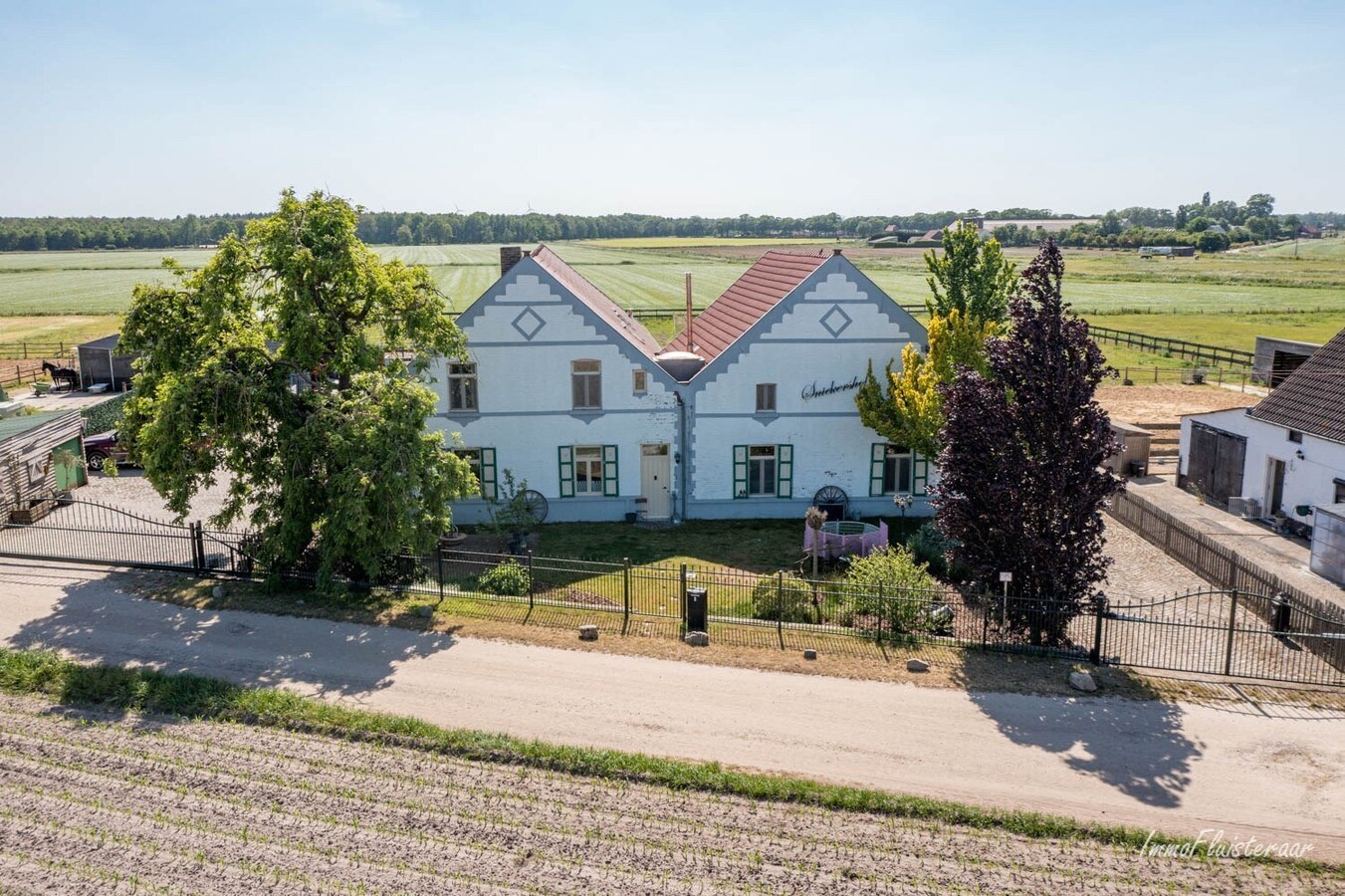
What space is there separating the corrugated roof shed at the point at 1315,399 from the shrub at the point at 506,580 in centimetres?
2038

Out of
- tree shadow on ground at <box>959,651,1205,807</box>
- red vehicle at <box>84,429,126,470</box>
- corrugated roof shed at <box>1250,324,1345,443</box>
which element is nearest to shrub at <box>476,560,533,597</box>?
tree shadow on ground at <box>959,651,1205,807</box>

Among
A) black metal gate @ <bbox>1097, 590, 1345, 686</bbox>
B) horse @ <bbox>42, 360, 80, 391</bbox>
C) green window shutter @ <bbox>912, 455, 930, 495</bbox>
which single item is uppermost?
horse @ <bbox>42, 360, 80, 391</bbox>

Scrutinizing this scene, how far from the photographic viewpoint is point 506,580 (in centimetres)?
2102

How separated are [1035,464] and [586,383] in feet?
43.3

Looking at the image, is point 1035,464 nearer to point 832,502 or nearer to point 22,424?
point 832,502

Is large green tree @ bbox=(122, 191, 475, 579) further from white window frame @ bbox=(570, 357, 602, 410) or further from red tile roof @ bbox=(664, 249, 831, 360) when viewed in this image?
red tile roof @ bbox=(664, 249, 831, 360)

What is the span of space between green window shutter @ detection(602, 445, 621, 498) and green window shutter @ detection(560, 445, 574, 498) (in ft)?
2.97

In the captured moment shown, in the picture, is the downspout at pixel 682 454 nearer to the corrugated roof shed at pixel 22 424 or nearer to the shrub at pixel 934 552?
the shrub at pixel 934 552

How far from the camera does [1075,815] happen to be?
1262 cm

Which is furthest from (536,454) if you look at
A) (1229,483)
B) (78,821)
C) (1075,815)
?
(1229,483)

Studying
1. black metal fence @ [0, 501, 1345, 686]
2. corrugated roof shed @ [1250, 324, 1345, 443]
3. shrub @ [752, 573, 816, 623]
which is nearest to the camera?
black metal fence @ [0, 501, 1345, 686]

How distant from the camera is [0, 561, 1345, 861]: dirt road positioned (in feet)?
43.3

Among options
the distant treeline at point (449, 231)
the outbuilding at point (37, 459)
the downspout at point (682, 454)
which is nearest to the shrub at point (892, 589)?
the downspout at point (682, 454)

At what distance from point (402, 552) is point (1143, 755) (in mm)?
14958
